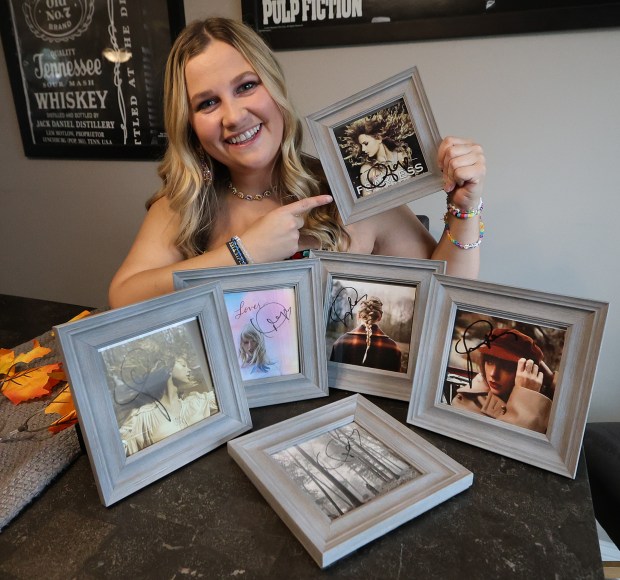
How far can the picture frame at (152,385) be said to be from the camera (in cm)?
57

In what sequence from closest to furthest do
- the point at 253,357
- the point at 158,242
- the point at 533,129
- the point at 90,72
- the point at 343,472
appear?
1. the point at 343,472
2. the point at 253,357
3. the point at 158,242
4. the point at 533,129
5. the point at 90,72

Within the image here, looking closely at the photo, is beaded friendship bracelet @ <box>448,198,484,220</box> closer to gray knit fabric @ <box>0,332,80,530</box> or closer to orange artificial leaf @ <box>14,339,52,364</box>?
gray knit fabric @ <box>0,332,80,530</box>

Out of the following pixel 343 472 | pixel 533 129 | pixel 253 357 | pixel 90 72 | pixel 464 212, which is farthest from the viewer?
pixel 90 72

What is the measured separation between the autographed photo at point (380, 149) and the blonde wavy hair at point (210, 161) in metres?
0.20

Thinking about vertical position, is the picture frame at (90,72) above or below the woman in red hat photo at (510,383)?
above

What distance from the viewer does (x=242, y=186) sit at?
1140 mm

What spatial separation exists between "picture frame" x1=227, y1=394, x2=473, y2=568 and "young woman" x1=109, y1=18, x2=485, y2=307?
39cm

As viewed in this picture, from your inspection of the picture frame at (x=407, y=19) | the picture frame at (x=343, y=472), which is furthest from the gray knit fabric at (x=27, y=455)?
the picture frame at (x=407, y=19)

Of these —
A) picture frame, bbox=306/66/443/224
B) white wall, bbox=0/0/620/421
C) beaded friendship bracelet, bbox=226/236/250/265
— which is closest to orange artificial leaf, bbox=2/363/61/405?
beaded friendship bracelet, bbox=226/236/250/265

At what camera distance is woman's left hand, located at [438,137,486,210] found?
81 cm

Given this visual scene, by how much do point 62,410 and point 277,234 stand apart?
0.51 m

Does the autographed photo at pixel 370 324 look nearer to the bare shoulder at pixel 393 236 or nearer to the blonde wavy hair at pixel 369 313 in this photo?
the blonde wavy hair at pixel 369 313
